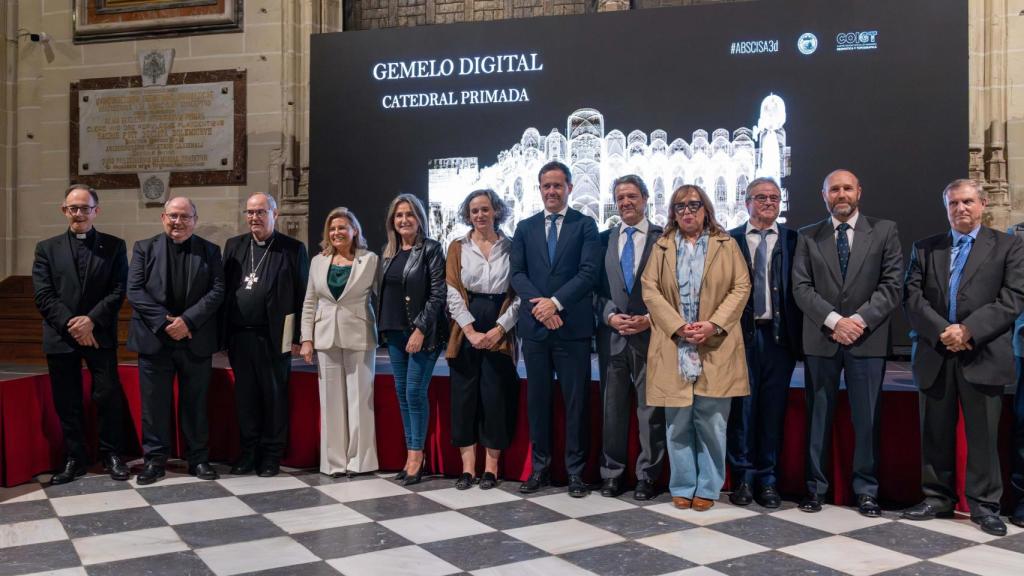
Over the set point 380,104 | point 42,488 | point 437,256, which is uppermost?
point 380,104

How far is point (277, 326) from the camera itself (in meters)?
3.98

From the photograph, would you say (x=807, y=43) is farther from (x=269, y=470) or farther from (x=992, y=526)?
(x=269, y=470)

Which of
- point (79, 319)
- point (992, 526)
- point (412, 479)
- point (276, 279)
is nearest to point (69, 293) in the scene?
point (79, 319)

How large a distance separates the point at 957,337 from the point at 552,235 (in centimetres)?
165

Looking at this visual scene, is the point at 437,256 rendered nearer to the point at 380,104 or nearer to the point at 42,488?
the point at 42,488

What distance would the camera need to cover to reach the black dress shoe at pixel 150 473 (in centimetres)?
384

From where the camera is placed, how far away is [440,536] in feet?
9.93

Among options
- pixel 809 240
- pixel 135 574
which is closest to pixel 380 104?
pixel 809 240

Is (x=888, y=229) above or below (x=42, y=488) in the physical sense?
above

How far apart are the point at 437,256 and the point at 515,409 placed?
794 mm

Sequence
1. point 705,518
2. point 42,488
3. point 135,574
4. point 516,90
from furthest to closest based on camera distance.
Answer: point 516,90 < point 42,488 < point 705,518 < point 135,574

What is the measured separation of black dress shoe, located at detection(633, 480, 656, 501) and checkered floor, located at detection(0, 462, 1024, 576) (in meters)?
0.05

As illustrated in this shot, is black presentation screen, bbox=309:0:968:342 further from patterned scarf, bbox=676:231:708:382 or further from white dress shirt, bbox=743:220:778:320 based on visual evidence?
patterned scarf, bbox=676:231:708:382

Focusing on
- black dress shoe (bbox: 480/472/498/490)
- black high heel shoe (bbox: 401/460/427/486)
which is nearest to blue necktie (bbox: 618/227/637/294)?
black dress shoe (bbox: 480/472/498/490)
